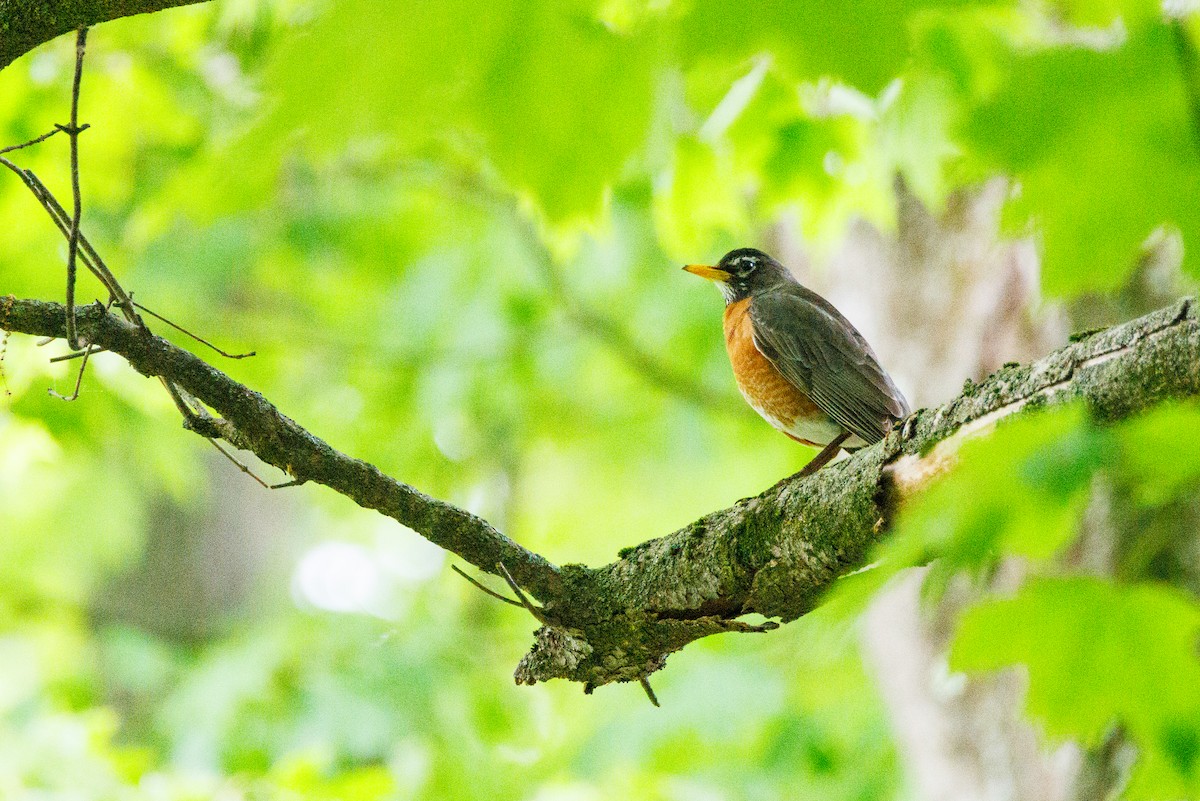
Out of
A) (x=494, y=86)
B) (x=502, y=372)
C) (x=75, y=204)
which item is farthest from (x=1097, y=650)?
(x=502, y=372)

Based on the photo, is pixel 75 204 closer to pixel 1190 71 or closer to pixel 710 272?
pixel 1190 71

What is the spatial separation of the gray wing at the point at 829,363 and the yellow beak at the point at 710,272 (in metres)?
0.39

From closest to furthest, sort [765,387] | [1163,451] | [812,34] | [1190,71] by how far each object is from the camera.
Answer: [1163,451] < [1190,71] < [812,34] < [765,387]

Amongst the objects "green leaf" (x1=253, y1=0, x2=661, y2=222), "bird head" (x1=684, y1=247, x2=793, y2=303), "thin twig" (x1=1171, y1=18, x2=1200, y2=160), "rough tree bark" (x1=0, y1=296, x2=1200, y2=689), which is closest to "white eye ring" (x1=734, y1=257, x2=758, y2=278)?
Result: "bird head" (x1=684, y1=247, x2=793, y2=303)

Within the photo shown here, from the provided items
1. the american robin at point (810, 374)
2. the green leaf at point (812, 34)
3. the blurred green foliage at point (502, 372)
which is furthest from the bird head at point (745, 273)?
the green leaf at point (812, 34)

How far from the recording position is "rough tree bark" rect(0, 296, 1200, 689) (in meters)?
1.34

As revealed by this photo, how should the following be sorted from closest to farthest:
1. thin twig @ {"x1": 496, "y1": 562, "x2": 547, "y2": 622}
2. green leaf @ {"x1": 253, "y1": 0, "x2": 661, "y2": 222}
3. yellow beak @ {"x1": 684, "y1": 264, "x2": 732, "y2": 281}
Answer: green leaf @ {"x1": 253, "y1": 0, "x2": 661, "y2": 222}, thin twig @ {"x1": 496, "y1": 562, "x2": 547, "y2": 622}, yellow beak @ {"x1": 684, "y1": 264, "x2": 732, "y2": 281}

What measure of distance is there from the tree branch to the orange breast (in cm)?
230

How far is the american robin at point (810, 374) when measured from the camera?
124 inches

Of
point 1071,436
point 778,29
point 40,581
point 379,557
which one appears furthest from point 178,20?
point 379,557

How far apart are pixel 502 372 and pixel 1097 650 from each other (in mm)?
5936

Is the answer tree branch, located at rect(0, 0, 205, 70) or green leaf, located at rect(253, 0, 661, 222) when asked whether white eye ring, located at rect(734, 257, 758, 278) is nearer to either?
green leaf, located at rect(253, 0, 661, 222)

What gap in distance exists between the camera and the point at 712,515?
1.92m

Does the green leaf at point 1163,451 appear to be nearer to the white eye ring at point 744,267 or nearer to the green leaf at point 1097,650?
the green leaf at point 1097,650
